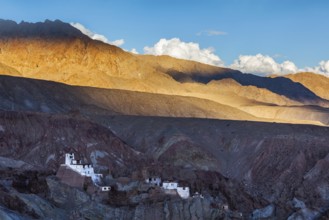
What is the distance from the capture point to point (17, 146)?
4764 inches

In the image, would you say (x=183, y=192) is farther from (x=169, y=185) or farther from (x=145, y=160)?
(x=145, y=160)

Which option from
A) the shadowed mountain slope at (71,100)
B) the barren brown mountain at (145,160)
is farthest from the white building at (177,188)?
the shadowed mountain slope at (71,100)

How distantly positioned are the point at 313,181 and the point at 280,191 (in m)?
5.51

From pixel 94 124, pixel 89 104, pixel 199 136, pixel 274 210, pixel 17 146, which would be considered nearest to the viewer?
pixel 274 210

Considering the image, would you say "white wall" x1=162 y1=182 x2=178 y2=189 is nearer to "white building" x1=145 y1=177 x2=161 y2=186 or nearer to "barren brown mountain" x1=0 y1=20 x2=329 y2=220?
"white building" x1=145 y1=177 x2=161 y2=186

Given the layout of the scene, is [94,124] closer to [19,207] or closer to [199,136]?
[199,136]

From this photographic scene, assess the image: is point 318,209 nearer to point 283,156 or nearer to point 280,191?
point 280,191

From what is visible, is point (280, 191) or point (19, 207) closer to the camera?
point (19, 207)

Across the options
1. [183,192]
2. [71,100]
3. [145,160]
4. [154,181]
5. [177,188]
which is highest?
[71,100]

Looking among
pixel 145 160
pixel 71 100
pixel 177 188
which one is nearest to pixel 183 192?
pixel 177 188

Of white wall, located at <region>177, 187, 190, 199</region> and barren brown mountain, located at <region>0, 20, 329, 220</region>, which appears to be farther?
white wall, located at <region>177, 187, 190, 199</region>

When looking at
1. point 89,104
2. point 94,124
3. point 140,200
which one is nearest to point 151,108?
point 89,104

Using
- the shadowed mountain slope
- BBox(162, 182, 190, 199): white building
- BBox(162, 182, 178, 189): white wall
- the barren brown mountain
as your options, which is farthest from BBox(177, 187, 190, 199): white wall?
the shadowed mountain slope

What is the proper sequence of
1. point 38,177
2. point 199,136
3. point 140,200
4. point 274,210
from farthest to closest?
point 199,136 < point 274,210 < point 38,177 < point 140,200
